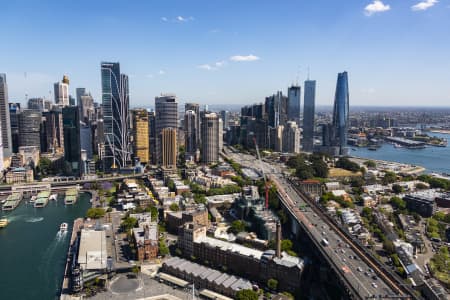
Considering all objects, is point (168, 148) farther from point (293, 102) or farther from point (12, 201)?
point (293, 102)

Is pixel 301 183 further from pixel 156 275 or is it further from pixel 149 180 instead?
pixel 156 275

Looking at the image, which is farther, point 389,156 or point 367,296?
point 389,156

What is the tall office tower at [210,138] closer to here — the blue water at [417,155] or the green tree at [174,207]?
the green tree at [174,207]

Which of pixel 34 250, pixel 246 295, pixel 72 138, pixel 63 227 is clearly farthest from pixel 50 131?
pixel 246 295

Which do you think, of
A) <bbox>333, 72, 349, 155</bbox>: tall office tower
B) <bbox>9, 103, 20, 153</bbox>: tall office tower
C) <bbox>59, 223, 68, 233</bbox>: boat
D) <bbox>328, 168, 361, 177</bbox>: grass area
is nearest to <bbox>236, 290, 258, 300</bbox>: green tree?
<bbox>59, 223, 68, 233</bbox>: boat

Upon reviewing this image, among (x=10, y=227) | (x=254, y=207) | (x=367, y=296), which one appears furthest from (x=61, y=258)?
(x=367, y=296)

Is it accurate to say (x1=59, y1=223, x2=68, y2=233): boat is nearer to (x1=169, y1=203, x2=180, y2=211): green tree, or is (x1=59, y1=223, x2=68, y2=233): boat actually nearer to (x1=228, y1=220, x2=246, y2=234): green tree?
(x1=169, y1=203, x2=180, y2=211): green tree
